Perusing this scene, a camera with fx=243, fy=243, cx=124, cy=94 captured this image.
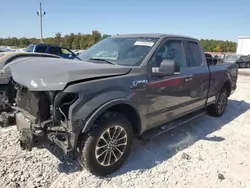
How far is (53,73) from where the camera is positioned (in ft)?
9.06

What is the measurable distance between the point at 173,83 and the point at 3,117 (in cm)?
264

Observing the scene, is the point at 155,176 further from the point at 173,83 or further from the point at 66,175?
the point at 173,83

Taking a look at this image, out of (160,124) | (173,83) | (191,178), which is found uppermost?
(173,83)

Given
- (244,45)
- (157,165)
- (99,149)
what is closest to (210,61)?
(157,165)

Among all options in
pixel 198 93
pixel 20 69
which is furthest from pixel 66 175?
pixel 198 93

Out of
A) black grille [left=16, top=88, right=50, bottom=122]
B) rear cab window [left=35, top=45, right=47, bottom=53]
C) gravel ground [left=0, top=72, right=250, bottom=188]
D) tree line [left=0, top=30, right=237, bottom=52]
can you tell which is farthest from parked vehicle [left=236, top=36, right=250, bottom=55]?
black grille [left=16, top=88, right=50, bottom=122]

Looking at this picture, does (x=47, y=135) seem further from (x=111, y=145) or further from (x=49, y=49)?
(x=49, y=49)

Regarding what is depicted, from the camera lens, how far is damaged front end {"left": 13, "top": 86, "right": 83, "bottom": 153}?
108 inches

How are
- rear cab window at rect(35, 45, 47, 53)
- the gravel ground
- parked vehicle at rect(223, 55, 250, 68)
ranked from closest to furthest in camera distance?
1. the gravel ground
2. rear cab window at rect(35, 45, 47, 53)
3. parked vehicle at rect(223, 55, 250, 68)

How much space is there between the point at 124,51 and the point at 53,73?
1462 millimetres

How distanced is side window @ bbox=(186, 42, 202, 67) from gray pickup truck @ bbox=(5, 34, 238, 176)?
0.14 feet

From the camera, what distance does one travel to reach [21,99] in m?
3.35

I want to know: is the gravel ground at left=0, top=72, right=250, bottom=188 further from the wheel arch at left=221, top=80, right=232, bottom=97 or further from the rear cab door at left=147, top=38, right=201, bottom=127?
the wheel arch at left=221, top=80, right=232, bottom=97

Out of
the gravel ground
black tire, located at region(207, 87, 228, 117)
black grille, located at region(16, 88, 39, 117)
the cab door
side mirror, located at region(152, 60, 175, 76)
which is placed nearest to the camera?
black grille, located at region(16, 88, 39, 117)
